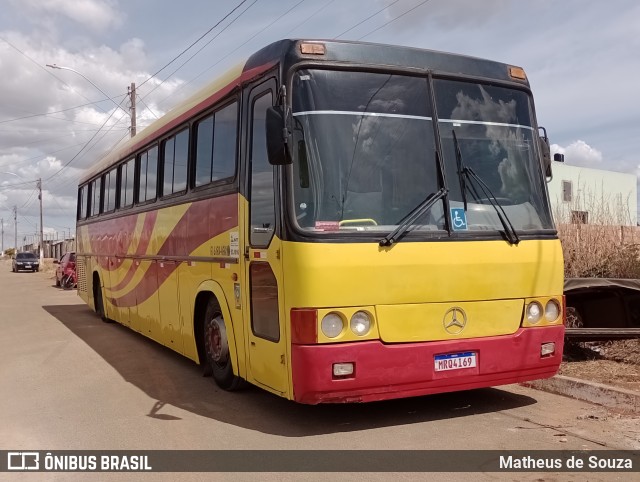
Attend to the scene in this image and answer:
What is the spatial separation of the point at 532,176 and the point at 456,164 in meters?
0.91

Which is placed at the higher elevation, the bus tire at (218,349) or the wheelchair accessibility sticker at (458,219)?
the wheelchair accessibility sticker at (458,219)

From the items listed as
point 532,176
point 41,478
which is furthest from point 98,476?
point 532,176

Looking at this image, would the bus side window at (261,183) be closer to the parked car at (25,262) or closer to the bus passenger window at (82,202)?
the bus passenger window at (82,202)

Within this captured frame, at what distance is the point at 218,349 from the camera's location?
713 cm

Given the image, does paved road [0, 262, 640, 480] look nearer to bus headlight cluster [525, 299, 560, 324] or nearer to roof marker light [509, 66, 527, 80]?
bus headlight cluster [525, 299, 560, 324]

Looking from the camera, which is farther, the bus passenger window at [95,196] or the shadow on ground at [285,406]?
the bus passenger window at [95,196]

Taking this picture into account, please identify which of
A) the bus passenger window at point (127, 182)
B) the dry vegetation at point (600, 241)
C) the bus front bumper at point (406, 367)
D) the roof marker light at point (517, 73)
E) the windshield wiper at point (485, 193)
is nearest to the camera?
the bus front bumper at point (406, 367)

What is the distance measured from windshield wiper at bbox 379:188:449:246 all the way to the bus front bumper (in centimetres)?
83

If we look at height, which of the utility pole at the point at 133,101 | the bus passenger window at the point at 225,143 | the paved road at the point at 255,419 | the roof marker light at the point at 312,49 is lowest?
the paved road at the point at 255,419

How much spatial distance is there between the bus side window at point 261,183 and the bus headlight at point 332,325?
91 cm

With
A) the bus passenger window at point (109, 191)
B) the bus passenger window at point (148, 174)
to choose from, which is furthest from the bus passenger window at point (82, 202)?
the bus passenger window at point (148, 174)

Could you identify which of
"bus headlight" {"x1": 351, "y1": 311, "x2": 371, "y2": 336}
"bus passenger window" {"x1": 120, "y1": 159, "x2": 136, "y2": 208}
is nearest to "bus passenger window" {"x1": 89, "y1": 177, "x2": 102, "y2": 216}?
"bus passenger window" {"x1": 120, "y1": 159, "x2": 136, "y2": 208}

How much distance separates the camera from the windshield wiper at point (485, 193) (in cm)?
578

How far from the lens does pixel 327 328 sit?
516 cm
